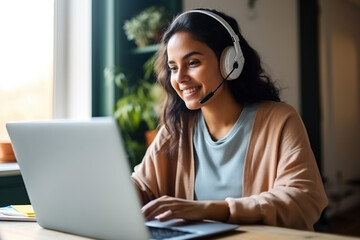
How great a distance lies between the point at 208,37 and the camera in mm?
1398

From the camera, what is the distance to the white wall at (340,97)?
14.2ft

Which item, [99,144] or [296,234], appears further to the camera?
[296,234]

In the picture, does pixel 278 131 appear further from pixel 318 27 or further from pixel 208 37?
pixel 318 27

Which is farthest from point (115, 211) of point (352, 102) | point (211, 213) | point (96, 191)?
point (352, 102)

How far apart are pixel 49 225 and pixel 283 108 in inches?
28.6

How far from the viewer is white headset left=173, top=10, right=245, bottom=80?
54.6 inches

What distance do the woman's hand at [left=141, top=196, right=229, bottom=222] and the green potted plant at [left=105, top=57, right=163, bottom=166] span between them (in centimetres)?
121

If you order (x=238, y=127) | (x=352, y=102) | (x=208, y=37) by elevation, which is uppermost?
(x=208, y=37)

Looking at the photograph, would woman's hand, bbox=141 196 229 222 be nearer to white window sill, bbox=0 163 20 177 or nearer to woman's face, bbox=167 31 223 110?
woman's face, bbox=167 31 223 110

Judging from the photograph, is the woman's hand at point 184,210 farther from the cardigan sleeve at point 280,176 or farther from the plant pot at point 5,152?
the plant pot at point 5,152

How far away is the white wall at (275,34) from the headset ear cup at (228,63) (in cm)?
162

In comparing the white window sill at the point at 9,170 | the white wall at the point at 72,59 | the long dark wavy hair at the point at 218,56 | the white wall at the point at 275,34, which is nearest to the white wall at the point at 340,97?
the white wall at the point at 275,34

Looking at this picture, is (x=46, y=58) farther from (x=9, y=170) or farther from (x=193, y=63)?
(x=193, y=63)

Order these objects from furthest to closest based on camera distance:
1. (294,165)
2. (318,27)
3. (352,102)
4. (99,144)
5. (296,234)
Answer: (352,102), (318,27), (294,165), (296,234), (99,144)
